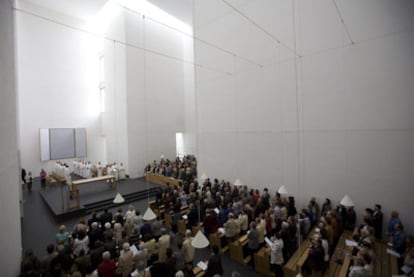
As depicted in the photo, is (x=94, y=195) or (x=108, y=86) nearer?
(x=94, y=195)

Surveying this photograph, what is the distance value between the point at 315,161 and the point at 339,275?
426cm

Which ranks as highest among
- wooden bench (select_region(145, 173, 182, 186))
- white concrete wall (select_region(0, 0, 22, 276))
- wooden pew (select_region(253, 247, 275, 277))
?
white concrete wall (select_region(0, 0, 22, 276))

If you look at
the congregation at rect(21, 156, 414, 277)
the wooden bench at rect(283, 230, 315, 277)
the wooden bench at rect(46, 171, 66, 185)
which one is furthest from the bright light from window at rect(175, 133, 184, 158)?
the wooden bench at rect(283, 230, 315, 277)

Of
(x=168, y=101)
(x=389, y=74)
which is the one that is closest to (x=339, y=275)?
(x=389, y=74)

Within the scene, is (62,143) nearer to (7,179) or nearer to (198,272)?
(7,179)

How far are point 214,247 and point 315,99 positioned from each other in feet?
22.0

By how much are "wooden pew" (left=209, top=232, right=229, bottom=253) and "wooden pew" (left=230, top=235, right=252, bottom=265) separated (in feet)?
1.35

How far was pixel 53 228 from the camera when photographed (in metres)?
8.02

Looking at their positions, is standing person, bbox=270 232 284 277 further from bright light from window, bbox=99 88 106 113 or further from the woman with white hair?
bright light from window, bbox=99 88 106 113

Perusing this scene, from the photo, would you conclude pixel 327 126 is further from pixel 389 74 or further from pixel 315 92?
pixel 389 74

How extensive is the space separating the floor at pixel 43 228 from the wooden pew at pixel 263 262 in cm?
18

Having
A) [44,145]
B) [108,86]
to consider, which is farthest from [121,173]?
[108,86]

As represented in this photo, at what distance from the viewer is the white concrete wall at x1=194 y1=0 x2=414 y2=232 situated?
20.8 feet

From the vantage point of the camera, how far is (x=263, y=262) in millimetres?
5457
